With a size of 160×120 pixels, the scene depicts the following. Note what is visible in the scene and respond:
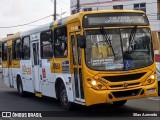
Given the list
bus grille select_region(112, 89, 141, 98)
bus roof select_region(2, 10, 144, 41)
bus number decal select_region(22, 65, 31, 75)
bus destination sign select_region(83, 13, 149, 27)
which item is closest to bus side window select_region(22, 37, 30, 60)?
bus roof select_region(2, 10, 144, 41)

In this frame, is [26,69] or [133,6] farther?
[133,6]

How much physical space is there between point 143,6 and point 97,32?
36.9 m

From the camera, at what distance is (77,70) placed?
13242 mm

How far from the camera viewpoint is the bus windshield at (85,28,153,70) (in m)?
12.7

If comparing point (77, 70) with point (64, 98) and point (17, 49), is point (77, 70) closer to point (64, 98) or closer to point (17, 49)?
point (64, 98)

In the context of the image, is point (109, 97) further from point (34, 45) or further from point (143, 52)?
point (34, 45)

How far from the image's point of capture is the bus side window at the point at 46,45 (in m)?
15.8

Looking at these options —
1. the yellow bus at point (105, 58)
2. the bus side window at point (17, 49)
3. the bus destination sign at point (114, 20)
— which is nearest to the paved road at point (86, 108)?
the yellow bus at point (105, 58)

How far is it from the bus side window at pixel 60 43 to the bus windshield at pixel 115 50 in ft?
5.16

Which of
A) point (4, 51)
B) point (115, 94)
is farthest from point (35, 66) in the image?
point (4, 51)

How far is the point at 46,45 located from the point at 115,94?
4.47 meters

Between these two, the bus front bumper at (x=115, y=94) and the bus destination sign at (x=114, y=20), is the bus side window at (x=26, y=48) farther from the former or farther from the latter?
the bus front bumper at (x=115, y=94)

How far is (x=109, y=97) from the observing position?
1254cm

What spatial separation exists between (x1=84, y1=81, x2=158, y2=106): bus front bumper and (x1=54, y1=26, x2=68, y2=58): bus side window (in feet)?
7.08
